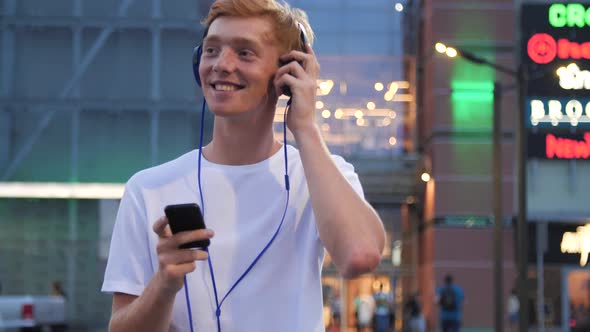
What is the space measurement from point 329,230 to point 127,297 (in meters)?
0.48

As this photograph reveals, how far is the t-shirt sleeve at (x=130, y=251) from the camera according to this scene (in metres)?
2.64

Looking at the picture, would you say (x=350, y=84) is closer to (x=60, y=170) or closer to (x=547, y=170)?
(x=547, y=170)

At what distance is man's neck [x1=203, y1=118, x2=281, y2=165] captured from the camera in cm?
271

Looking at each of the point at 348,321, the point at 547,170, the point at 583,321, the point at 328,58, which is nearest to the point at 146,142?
the point at 328,58

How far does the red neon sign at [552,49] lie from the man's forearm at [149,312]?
3541cm

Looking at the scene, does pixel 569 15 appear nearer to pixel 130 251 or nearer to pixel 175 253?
pixel 130 251

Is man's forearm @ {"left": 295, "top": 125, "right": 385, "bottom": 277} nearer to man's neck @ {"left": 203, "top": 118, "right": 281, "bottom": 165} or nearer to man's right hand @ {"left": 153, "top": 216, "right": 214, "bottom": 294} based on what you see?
man's neck @ {"left": 203, "top": 118, "right": 281, "bottom": 165}

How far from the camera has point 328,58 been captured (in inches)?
1566

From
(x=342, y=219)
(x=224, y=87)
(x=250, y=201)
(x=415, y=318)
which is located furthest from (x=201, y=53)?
(x=415, y=318)

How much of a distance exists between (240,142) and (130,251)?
35cm

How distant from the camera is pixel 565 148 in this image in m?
37.3

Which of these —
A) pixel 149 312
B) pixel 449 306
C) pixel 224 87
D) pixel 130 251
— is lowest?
pixel 449 306

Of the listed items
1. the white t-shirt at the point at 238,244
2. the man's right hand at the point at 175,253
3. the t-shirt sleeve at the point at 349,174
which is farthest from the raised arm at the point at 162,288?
the t-shirt sleeve at the point at 349,174

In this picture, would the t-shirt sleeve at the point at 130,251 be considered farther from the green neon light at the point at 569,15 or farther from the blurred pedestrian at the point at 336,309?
the green neon light at the point at 569,15
